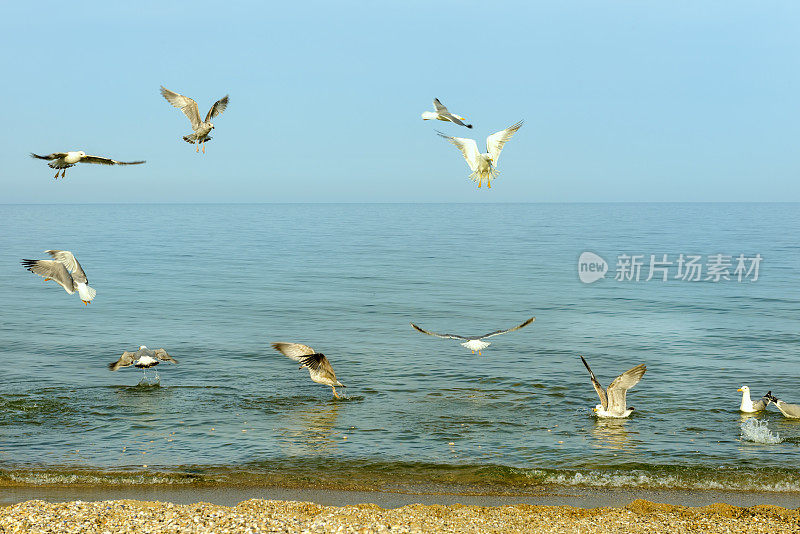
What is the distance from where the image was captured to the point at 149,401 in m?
16.4

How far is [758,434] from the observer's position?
1387cm

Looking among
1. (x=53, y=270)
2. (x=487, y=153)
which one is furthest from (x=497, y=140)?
(x=53, y=270)

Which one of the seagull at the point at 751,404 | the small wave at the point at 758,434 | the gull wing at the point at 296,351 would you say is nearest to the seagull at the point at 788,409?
the seagull at the point at 751,404

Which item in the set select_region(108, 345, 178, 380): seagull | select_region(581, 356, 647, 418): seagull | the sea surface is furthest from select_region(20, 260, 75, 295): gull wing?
select_region(581, 356, 647, 418): seagull

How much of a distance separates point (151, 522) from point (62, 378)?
1026 centimetres

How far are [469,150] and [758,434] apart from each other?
7.31m

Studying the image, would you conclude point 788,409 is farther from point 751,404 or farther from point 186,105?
point 186,105

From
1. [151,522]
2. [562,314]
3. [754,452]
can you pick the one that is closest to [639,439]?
[754,452]

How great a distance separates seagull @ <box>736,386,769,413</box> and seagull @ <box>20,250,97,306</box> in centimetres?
1270

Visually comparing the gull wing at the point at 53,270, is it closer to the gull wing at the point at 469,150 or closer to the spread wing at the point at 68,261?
the spread wing at the point at 68,261

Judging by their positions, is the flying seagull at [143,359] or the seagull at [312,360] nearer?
the seagull at [312,360]

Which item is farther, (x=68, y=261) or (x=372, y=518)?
(x=68, y=261)

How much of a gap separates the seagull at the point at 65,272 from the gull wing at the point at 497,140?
7.96 metres

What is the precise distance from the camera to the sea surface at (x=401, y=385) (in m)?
12.4
